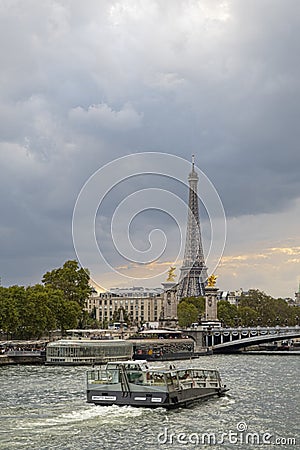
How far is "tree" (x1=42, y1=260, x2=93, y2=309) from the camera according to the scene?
337 ft

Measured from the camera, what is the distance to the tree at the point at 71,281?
103 meters

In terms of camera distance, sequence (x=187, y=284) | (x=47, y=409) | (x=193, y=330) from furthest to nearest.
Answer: (x=187, y=284) → (x=193, y=330) → (x=47, y=409)

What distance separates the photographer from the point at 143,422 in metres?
33.4

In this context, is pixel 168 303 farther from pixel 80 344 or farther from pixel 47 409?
pixel 47 409

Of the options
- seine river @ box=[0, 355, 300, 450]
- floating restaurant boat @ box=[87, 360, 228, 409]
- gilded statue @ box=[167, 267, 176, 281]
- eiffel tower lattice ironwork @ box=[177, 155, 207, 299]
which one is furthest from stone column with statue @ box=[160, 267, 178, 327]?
floating restaurant boat @ box=[87, 360, 228, 409]

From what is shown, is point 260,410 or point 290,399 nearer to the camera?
point 260,410

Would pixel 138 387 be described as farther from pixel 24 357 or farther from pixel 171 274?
pixel 171 274

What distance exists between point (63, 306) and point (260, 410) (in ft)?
186

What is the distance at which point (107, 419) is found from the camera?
111 feet

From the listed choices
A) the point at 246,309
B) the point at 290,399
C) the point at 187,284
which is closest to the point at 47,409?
the point at 290,399

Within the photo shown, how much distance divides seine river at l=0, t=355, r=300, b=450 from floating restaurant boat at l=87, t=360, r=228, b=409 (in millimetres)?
600

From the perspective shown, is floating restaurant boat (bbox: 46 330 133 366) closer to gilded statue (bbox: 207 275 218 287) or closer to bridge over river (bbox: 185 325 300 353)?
bridge over river (bbox: 185 325 300 353)

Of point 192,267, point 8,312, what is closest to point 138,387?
A: point 8,312

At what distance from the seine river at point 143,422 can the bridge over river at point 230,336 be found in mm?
48595
